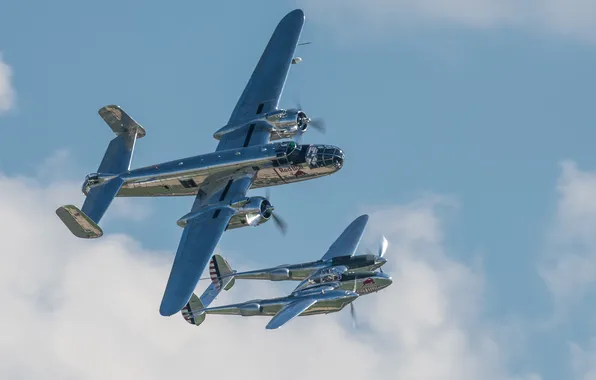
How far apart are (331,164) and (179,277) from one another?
12.6 meters

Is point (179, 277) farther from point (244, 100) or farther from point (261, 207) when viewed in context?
point (244, 100)

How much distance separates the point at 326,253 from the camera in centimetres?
9675

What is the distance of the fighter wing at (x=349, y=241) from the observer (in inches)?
3797

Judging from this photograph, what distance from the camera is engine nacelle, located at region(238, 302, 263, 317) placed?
90250mm

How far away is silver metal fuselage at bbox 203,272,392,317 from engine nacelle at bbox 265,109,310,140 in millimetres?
9969

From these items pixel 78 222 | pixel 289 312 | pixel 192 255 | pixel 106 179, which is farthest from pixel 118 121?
pixel 289 312

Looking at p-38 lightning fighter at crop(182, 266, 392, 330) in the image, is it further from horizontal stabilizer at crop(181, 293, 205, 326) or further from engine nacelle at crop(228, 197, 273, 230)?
engine nacelle at crop(228, 197, 273, 230)

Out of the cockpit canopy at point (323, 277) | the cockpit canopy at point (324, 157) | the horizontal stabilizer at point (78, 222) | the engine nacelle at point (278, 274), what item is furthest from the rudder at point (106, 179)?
the cockpit canopy at point (323, 277)

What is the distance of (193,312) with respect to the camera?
91812mm

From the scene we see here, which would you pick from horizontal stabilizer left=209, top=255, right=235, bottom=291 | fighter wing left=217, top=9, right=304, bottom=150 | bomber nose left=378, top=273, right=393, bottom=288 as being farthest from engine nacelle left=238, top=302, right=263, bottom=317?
fighter wing left=217, top=9, right=304, bottom=150

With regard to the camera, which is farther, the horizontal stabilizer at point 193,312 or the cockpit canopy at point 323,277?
the horizontal stabilizer at point 193,312

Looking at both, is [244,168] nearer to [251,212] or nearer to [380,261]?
[251,212]

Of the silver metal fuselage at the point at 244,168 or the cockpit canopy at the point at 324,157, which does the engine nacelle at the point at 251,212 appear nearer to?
the silver metal fuselage at the point at 244,168

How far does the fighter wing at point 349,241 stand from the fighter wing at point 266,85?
30.8 feet
